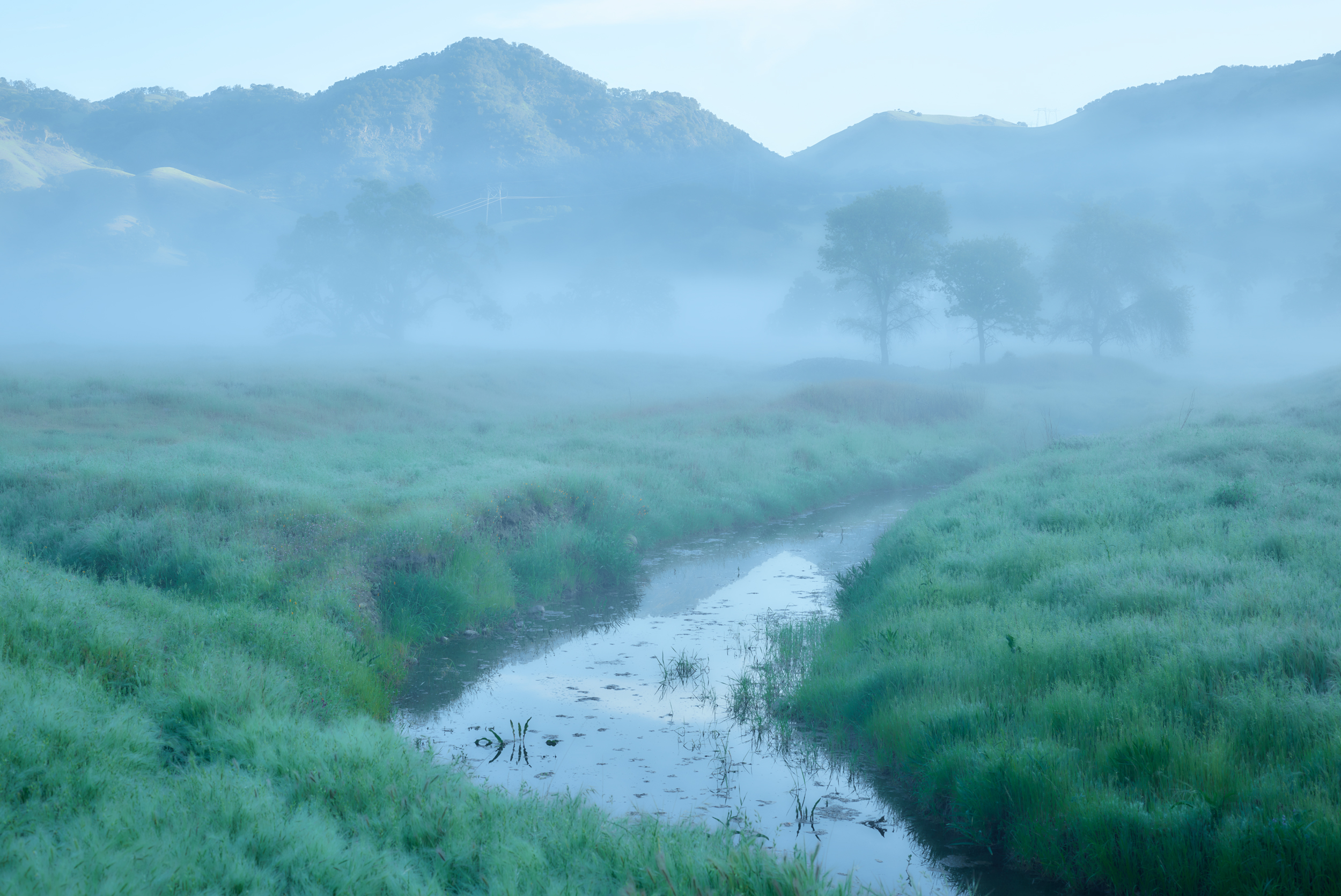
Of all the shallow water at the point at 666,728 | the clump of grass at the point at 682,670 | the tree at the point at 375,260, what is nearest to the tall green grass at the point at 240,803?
the shallow water at the point at 666,728

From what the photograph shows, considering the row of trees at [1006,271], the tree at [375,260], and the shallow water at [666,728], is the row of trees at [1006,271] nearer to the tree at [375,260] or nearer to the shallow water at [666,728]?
the tree at [375,260]

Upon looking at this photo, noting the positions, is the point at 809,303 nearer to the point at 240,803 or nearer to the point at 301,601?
the point at 301,601

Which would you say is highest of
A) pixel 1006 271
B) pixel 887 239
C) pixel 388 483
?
pixel 887 239

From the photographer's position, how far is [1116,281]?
6200cm

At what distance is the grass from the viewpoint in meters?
5.02

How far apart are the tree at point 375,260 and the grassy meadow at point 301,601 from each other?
145 ft

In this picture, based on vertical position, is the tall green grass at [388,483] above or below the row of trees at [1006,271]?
below

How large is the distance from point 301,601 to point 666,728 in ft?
16.1

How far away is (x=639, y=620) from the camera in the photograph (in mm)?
12375

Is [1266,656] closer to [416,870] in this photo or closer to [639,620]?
[416,870]

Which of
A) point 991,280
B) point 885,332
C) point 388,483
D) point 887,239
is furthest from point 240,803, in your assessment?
point 991,280

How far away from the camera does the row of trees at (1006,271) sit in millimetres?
56594

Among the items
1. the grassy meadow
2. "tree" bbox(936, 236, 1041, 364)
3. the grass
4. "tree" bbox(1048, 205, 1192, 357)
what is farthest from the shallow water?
"tree" bbox(1048, 205, 1192, 357)

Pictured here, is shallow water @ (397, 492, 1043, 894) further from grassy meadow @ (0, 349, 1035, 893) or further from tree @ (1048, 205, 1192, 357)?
tree @ (1048, 205, 1192, 357)
